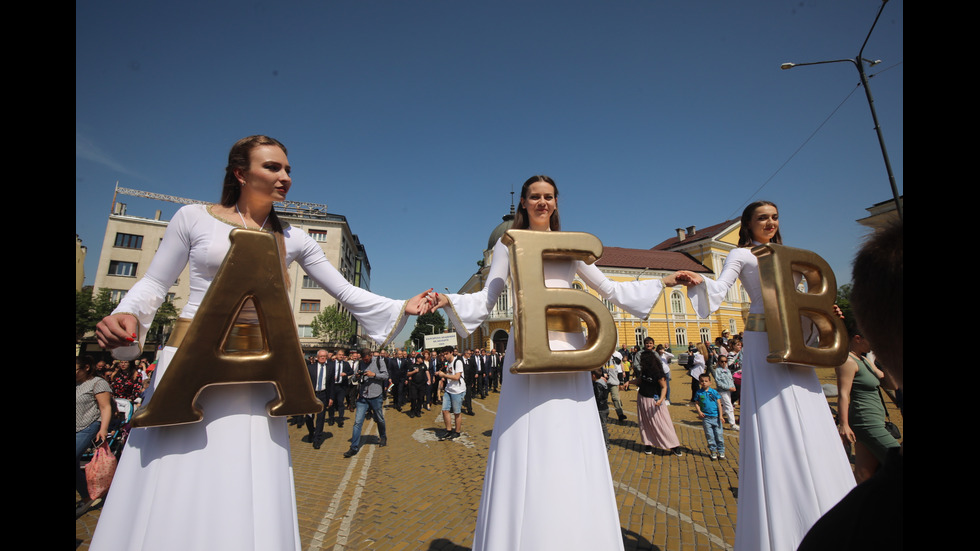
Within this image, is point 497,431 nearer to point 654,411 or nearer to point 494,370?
point 654,411

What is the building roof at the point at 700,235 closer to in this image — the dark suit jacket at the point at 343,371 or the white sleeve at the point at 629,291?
the dark suit jacket at the point at 343,371

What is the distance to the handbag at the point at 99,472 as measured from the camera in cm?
479

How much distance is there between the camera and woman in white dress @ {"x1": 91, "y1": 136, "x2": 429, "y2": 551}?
147 centimetres

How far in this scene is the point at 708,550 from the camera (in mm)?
3662

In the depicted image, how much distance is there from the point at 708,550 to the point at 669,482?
217 centimetres

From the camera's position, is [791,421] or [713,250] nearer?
[791,421]

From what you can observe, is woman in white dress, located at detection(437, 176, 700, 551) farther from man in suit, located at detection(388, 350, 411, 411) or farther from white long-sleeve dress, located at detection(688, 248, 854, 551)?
man in suit, located at detection(388, 350, 411, 411)

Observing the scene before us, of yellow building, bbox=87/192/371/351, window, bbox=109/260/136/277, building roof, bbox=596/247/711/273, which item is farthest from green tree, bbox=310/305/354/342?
building roof, bbox=596/247/711/273

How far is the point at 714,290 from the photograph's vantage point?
308cm

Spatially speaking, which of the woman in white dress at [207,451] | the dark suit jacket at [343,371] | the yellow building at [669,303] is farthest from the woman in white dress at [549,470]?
the yellow building at [669,303]

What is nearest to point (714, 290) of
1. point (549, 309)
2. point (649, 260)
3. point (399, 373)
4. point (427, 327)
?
point (549, 309)
